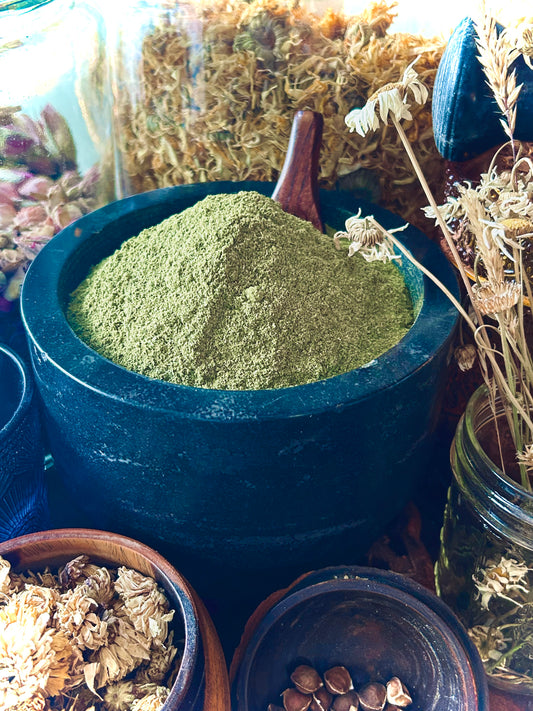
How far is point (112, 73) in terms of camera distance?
3.29ft

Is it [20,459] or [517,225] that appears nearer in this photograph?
[517,225]

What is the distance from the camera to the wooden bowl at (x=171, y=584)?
57 centimetres

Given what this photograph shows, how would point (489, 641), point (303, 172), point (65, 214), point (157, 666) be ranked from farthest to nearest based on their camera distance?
point (65, 214) → point (303, 172) → point (489, 641) → point (157, 666)

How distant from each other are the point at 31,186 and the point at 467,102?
61cm

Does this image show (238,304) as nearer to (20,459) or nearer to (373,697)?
(20,459)

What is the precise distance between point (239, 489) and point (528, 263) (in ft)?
1.28

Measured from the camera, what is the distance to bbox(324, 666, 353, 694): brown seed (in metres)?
0.67

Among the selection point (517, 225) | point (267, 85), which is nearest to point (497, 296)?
point (517, 225)

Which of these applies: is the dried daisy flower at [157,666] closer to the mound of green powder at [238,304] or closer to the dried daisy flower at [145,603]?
the dried daisy flower at [145,603]

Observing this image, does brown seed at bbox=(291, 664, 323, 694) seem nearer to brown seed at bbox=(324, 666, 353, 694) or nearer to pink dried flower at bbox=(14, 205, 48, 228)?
brown seed at bbox=(324, 666, 353, 694)

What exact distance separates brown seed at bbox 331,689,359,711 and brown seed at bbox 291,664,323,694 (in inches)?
0.9

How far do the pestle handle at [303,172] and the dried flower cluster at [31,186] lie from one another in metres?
0.32

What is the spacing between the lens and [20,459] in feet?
2.57

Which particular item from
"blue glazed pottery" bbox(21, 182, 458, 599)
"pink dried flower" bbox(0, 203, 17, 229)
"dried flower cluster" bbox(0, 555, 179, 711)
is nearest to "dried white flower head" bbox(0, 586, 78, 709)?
"dried flower cluster" bbox(0, 555, 179, 711)
